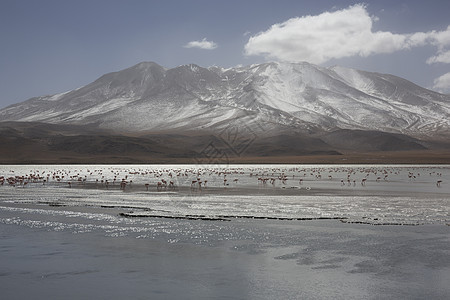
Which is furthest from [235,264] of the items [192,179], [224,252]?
[192,179]

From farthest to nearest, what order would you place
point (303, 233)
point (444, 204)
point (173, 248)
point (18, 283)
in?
point (444, 204) → point (303, 233) → point (173, 248) → point (18, 283)

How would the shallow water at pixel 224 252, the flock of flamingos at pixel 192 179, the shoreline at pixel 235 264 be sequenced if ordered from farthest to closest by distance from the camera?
the flock of flamingos at pixel 192 179
the shallow water at pixel 224 252
the shoreline at pixel 235 264

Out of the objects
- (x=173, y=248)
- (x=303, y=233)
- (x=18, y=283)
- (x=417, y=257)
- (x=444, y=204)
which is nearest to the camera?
(x=18, y=283)

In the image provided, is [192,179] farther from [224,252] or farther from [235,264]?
[235,264]

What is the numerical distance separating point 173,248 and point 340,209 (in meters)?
11.5

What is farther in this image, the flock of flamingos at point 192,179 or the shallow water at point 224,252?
the flock of flamingos at point 192,179

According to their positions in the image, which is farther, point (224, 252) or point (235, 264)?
point (224, 252)

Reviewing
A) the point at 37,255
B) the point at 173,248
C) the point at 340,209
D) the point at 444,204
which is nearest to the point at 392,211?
the point at 340,209

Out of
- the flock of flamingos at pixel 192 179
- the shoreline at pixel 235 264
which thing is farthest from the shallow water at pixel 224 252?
the flock of flamingos at pixel 192 179

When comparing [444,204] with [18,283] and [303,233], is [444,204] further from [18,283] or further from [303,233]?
[18,283]

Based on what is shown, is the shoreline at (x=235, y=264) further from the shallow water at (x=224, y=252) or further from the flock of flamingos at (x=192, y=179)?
the flock of flamingos at (x=192, y=179)

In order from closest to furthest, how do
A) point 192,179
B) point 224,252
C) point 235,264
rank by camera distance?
1. point 235,264
2. point 224,252
3. point 192,179

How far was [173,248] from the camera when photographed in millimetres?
15406

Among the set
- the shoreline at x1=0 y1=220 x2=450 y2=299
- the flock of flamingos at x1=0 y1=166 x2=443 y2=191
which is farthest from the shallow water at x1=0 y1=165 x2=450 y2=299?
the flock of flamingos at x1=0 y1=166 x2=443 y2=191
